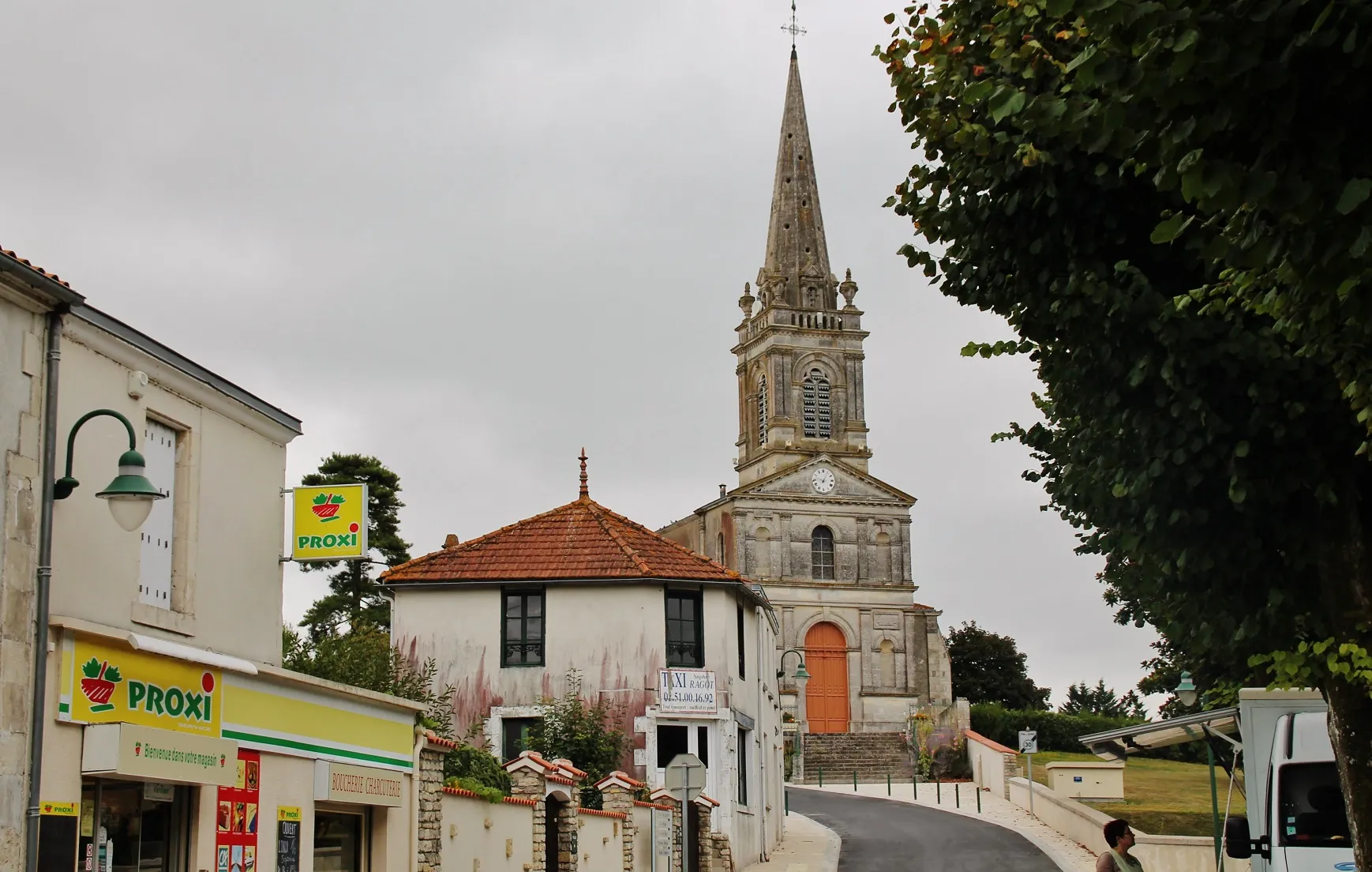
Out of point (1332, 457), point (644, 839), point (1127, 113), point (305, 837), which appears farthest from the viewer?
point (644, 839)

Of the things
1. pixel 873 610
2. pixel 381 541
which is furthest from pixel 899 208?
pixel 873 610

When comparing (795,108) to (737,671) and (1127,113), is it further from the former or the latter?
(1127,113)

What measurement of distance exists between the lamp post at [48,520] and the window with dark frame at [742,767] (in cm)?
2166

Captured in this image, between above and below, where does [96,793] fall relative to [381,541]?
below

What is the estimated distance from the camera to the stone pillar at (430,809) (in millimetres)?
18297

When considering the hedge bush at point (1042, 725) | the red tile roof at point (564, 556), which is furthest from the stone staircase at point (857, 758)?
the red tile roof at point (564, 556)

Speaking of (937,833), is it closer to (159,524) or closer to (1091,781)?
(1091,781)

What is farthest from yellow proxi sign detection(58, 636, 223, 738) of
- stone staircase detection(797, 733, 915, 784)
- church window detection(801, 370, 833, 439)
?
church window detection(801, 370, 833, 439)

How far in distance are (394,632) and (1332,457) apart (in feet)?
76.1

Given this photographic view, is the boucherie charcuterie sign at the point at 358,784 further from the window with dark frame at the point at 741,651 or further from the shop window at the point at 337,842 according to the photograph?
the window with dark frame at the point at 741,651

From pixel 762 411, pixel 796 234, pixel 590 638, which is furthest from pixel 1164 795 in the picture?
pixel 796 234

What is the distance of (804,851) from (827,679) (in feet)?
115

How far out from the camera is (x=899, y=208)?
13781 millimetres

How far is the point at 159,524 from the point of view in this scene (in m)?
14.9
